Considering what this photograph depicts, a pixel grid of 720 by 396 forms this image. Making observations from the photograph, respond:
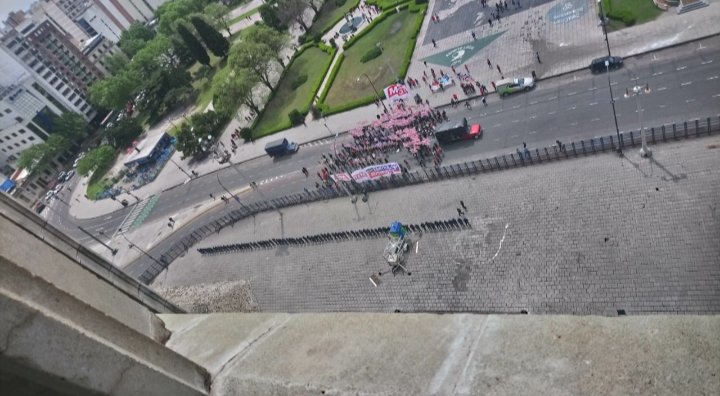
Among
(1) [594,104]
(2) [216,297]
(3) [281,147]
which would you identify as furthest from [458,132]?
(2) [216,297]

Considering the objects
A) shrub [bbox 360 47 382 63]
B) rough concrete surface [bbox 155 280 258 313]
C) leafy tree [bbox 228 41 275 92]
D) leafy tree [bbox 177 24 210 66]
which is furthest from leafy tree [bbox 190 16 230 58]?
rough concrete surface [bbox 155 280 258 313]

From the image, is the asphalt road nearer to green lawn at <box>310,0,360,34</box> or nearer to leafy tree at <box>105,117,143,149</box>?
green lawn at <box>310,0,360,34</box>

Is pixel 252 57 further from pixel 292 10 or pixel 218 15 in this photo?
pixel 218 15

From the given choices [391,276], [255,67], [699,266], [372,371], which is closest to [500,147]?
[391,276]

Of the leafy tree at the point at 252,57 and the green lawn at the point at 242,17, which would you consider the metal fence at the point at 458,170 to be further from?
the green lawn at the point at 242,17

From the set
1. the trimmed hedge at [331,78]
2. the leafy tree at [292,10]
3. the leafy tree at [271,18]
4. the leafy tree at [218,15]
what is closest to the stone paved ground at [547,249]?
the trimmed hedge at [331,78]

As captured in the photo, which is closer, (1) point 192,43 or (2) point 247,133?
(2) point 247,133
